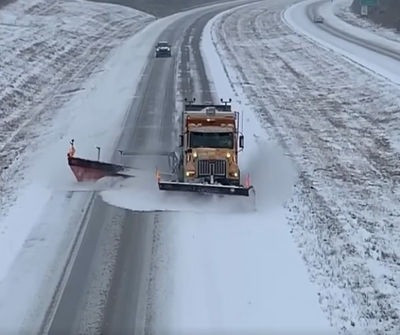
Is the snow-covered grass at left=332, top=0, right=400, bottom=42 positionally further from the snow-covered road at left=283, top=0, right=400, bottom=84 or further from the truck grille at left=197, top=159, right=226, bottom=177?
the truck grille at left=197, top=159, right=226, bottom=177

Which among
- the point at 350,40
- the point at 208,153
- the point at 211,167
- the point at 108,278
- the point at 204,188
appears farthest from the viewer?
the point at 350,40

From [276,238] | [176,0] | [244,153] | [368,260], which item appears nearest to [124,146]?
[244,153]

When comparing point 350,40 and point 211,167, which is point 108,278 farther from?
point 350,40

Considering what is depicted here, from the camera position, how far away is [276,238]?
17.7 m

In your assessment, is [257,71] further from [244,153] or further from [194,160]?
[194,160]

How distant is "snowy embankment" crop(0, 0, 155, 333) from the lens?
618 inches

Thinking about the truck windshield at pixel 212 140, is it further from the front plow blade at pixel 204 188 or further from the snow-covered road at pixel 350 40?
the snow-covered road at pixel 350 40

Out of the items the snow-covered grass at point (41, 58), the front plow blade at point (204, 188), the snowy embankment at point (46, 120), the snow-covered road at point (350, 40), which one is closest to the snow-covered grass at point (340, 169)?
the front plow blade at point (204, 188)

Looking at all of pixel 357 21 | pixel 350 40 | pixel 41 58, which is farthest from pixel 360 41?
pixel 41 58

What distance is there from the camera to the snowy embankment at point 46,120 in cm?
1570

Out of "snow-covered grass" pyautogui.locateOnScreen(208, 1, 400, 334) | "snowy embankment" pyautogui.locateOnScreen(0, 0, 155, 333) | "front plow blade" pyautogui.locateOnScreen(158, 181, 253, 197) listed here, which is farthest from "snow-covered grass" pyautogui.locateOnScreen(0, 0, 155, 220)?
"snow-covered grass" pyautogui.locateOnScreen(208, 1, 400, 334)

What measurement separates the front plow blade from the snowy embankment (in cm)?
231

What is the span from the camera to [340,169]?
78.8ft

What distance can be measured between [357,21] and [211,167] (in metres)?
68.0
